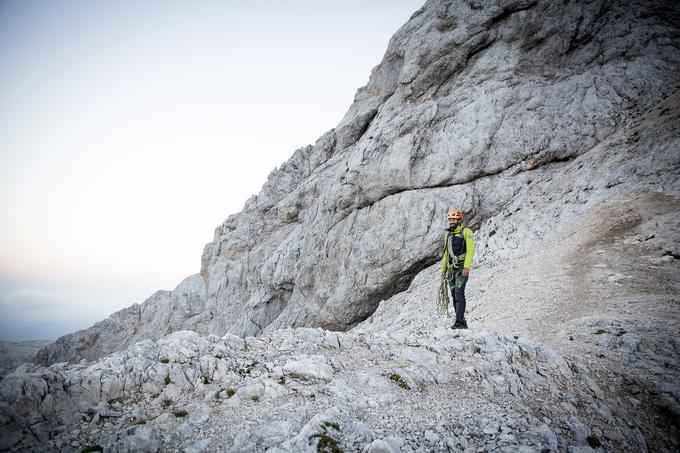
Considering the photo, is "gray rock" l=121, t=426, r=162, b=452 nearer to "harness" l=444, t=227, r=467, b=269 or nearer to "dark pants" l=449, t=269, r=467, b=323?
"dark pants" l=449, t=269, r=467, b=323

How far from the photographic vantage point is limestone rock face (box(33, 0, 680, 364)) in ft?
61.7

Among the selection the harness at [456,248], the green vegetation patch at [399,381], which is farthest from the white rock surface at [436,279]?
the harness at [456,248]

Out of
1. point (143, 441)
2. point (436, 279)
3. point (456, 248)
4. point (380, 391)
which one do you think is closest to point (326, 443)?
point (380, 391)

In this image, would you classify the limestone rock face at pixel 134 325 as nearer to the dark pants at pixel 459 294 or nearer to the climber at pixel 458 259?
the climber at pixel 458 259

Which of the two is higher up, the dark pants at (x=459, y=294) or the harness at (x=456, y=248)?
the harness at (x=456, y=248)

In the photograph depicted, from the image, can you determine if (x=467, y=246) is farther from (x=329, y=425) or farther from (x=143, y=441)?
(x=143, y=441)

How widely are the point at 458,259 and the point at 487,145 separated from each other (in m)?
15.4

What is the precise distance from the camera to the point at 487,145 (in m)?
23.2

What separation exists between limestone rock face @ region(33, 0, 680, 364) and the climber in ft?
27.0

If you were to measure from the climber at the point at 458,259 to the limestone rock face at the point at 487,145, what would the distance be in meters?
8.22

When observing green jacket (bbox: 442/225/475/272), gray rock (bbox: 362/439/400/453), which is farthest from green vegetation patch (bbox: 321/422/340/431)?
green jacket (bbox: 442/225/475/272)

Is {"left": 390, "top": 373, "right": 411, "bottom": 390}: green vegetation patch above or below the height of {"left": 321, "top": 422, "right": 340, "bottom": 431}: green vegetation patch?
below

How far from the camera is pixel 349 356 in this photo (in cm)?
824

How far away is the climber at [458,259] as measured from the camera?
1069 cm
